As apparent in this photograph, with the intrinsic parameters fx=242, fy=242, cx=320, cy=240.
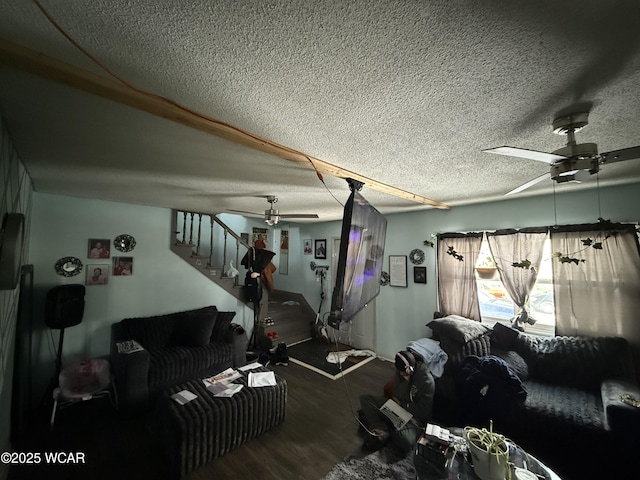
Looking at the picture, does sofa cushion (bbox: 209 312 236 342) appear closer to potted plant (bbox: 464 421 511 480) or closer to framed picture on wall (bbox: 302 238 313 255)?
framed picture on wall (bbox: 302 238 313 255)

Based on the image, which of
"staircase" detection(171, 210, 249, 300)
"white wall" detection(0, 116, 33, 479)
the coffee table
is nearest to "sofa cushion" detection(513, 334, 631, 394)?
the coffee table

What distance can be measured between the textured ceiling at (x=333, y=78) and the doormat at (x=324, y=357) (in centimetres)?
300

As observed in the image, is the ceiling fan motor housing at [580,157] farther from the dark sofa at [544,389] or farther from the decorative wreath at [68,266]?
the decorative wreath at [68,266]

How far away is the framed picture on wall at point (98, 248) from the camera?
3.17 m

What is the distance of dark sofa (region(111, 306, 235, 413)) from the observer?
256 centimetres

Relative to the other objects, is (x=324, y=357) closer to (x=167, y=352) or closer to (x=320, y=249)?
(x=320, y=249)

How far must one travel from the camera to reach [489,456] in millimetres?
1367

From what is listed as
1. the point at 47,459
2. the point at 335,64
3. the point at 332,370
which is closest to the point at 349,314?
the point at 335,64

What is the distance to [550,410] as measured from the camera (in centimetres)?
202

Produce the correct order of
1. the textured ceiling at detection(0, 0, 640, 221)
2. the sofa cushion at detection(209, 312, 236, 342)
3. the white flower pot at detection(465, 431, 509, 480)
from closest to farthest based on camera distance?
the textured ceiling at detection(0, 0, 640, 221) < the white flower pot at detection(465, 431, 509, 480) < the sofa cushion at detection(209, 312, 236, 342)

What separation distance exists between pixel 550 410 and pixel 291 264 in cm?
480

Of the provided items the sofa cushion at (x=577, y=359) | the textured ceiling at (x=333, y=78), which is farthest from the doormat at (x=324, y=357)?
the textured ceiling at (x=333, y=78)

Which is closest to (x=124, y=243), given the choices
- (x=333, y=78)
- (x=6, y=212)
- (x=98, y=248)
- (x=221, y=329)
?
(x=98, y=248)

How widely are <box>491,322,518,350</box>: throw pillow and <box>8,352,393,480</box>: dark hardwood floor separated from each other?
70.1 inches
